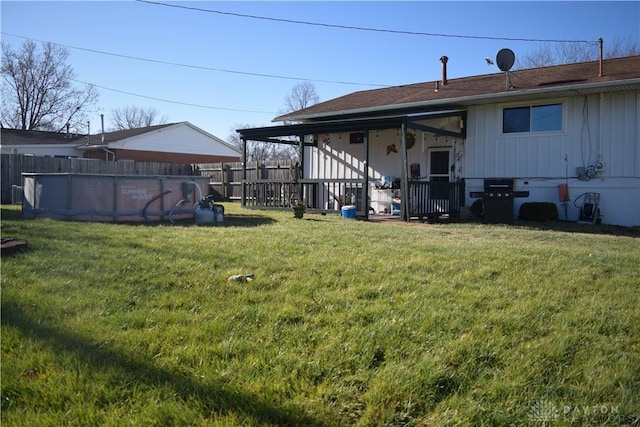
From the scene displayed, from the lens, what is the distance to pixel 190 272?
4711 mm

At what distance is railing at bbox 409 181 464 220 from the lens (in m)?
12.3

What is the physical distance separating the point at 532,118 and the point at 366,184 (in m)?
4.85

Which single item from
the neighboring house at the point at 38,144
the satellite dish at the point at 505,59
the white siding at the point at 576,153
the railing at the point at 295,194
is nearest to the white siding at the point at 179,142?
the neighboring house at the point at 38,144

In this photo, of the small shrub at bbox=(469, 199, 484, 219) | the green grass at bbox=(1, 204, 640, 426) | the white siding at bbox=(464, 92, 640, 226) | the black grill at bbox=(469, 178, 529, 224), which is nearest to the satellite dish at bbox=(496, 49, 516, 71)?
the white siding at bbox=(464, 92, 640, 226)

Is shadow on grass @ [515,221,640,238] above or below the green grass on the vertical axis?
above

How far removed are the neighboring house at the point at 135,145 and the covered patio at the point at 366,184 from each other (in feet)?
51.3

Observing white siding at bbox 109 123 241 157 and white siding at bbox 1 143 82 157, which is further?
white siding at bbox 109 123 241 157

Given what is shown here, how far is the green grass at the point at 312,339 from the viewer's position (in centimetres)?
238

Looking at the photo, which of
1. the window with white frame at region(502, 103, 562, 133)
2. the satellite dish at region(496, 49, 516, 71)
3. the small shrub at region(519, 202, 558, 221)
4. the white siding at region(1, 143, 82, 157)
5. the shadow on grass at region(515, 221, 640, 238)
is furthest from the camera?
the white siding at region(1, 143, 82, 157)

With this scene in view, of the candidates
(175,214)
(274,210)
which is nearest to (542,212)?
(274,210)

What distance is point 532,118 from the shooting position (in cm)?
1267

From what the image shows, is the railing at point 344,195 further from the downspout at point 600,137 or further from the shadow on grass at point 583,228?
the downspout at point 600,137

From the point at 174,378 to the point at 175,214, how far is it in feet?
27.8

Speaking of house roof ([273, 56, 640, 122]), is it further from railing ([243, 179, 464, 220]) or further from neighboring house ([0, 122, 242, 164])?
neighboring house ([0, 122, 242, 164])
